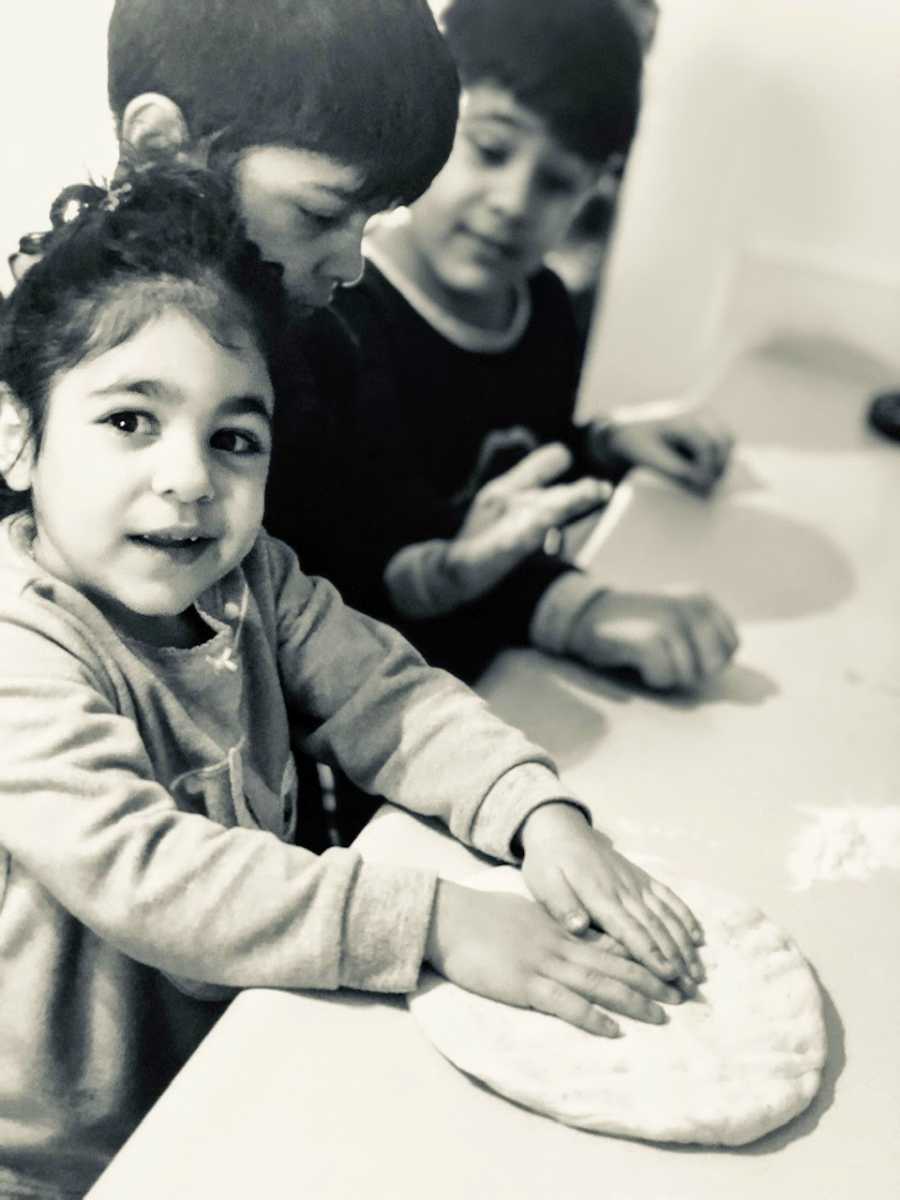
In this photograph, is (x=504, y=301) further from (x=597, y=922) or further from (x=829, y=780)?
(x=597, y=922)

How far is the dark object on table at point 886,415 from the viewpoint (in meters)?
1.50

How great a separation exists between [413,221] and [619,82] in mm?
217

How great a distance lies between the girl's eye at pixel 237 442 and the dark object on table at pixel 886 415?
3.54 feet

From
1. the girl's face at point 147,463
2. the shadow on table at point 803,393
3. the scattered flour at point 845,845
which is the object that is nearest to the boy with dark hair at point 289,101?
the girl's face at point 147,463

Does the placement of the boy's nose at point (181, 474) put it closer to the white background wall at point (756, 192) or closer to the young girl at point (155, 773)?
the young girl at point (155, 773)

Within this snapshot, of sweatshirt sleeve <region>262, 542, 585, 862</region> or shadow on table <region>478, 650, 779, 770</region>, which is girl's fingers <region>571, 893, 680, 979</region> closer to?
sweatshirt sleeve <region>262, 542, 585, 862</region>

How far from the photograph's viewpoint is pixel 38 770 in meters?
0.54

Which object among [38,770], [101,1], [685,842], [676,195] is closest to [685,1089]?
[685,842]

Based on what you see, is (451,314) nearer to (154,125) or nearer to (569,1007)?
(154,125)

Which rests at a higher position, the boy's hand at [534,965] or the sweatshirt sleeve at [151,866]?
the sweatshirt sleeve at [151,866]

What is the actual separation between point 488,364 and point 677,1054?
0.64m

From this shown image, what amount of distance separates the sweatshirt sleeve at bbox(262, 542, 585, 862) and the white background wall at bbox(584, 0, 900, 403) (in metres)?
0.71

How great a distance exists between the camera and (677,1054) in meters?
0.60

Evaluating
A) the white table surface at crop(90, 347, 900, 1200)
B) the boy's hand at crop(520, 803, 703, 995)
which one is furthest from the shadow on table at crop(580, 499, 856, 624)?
the boy's hand at crop(520, 803, 703, 995)
